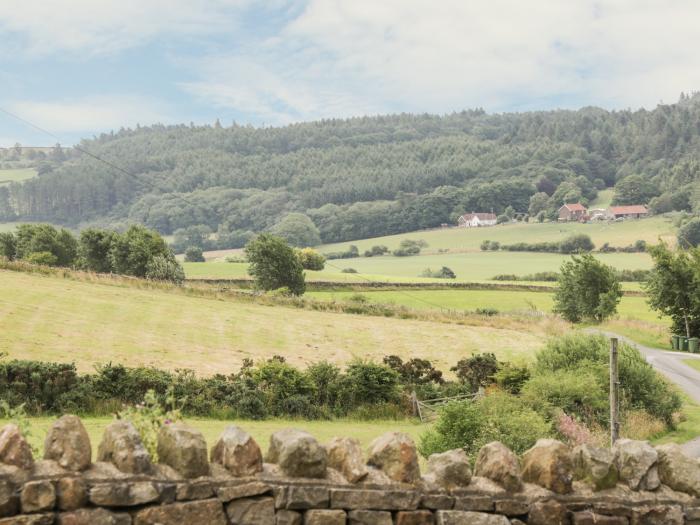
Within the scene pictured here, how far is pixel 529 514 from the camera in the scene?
598cm

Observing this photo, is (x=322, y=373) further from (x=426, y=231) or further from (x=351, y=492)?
(x=426, y=231)

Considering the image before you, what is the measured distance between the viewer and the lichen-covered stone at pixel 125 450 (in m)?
5.25

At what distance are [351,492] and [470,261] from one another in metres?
130

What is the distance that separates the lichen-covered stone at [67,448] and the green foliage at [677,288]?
190 ft

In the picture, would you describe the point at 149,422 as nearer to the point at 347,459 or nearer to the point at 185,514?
the point at 185,514

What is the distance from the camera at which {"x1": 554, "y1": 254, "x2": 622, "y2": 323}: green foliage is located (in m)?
70.3

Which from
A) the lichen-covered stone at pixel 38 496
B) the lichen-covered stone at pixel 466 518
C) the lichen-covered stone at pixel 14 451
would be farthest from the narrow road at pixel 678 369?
the lichen-covered stone at pixel 14 451

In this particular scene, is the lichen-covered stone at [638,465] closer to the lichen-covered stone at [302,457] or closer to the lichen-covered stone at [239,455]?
the lichen-covered stone at [302,457]

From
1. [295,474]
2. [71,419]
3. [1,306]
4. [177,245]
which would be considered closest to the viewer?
[71,419]

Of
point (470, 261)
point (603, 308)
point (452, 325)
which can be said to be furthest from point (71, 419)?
point (470, 261)

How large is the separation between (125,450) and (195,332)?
3985cm

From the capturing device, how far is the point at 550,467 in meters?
6.07

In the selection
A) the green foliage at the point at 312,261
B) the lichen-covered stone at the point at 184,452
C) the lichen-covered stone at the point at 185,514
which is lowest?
the lichen-covered stone at the point at 185,514

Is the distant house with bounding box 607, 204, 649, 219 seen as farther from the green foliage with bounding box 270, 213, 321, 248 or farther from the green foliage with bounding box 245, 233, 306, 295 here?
the green foliage with bounding box 245, 233, 306, 295
